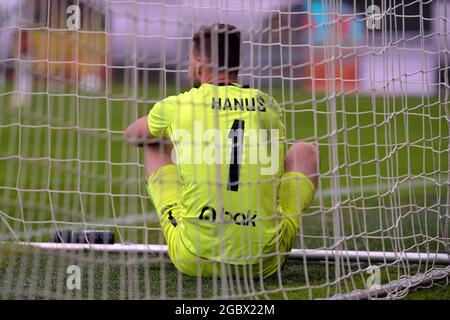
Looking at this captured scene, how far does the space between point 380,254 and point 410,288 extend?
1.92 ft

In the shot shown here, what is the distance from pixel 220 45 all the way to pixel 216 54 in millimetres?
165

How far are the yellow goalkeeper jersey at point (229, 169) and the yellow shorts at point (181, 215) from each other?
0.07 m

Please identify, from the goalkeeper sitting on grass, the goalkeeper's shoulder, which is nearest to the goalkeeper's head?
the goalkeeper sitting on grass

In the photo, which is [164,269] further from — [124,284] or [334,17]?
[334,17]

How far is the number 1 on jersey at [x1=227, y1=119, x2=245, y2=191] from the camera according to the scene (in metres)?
4.38

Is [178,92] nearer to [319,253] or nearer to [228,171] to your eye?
[228,171]

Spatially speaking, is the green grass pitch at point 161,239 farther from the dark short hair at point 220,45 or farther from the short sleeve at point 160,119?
the dark short hair at point 220,45

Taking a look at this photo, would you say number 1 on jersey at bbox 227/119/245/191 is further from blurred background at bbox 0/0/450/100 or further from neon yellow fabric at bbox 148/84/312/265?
blurred background at bbox 0/0/450/100

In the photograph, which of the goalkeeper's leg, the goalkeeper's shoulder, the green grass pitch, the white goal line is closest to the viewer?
the green grass pitch

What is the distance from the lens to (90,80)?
517 centimetres

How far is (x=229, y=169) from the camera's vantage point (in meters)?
4.38

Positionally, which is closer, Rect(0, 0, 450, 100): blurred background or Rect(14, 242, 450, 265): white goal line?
Rect(0, 0, 450, 100): blurred background

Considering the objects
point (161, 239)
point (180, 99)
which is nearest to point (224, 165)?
point (180, 99)

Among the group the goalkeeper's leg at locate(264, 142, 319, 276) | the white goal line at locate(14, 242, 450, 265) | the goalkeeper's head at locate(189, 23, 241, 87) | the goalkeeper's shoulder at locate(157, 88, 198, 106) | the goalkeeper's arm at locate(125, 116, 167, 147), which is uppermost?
the goalkeeper's head at locate(189, 23, 241, 87)
